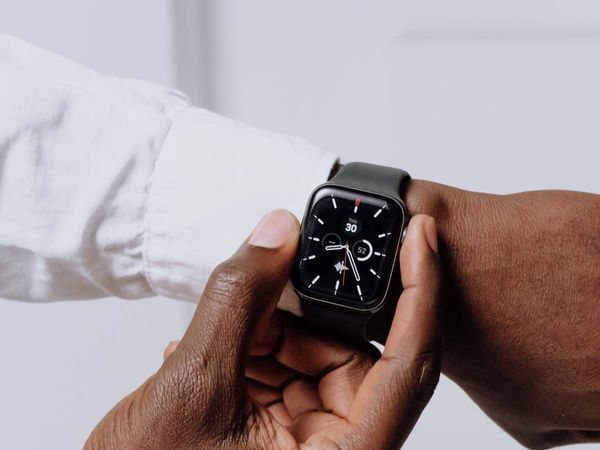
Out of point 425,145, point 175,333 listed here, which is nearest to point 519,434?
point 425,145

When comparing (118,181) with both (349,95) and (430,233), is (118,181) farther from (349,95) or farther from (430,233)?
(349,95)

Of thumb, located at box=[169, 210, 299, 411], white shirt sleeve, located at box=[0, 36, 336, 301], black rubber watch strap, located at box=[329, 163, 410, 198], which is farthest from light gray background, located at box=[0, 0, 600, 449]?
thumb, located at box=[169, 210, 299, 411]

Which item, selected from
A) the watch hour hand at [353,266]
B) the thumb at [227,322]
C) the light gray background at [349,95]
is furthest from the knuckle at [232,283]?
the light gray background at [349,95]

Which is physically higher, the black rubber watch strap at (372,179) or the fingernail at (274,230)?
the black rubber watch strap at (372,179)

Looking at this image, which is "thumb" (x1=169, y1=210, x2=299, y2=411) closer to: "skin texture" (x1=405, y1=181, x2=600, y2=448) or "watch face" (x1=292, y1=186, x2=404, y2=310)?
"watch face" (x1=292, y1=186, x2=404, y2=310)

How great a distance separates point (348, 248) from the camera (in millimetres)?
748

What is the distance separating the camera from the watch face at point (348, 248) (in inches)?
29.2

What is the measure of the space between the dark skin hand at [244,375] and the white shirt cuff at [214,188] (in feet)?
0.29

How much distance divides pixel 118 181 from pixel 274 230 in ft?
0.59

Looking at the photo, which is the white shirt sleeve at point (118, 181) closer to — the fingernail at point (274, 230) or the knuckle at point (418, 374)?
the fingernail at point (274, 230)

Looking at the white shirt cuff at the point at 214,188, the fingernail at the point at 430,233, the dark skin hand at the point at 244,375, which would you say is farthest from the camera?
the white shirt cuff at the point at 214,188

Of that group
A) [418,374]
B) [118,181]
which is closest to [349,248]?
[418,374]

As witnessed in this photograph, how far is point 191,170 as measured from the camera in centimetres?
83

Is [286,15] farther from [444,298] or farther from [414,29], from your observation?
[444,298]
